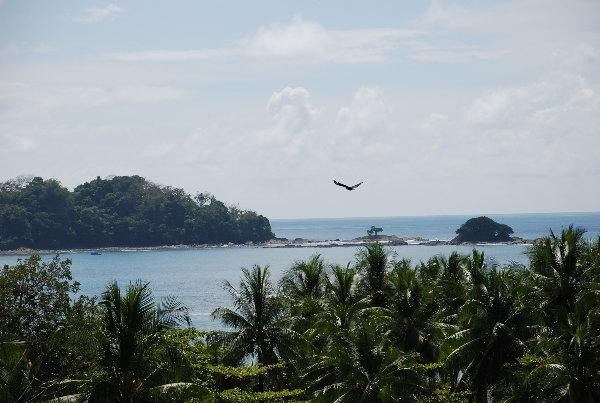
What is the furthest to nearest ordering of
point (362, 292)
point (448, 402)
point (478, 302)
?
point (362, 292)
point (478, 302)
point (448, 402)

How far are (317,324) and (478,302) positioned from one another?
7.74 meters

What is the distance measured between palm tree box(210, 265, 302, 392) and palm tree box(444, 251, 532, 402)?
7895 millimetres

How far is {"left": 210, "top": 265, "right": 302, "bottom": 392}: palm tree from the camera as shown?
4441 cm

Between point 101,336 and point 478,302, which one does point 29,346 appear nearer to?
point 101,336

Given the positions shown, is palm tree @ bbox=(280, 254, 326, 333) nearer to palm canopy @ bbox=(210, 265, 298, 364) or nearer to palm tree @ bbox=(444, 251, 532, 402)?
palm canopy @ bbox=(210, 265, 298, 364)

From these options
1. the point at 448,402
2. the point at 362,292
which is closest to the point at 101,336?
the point at 448,402

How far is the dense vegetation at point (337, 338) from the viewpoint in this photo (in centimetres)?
3152

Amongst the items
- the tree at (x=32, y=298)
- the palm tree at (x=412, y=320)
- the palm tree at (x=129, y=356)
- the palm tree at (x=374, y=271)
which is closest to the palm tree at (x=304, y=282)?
the palm tree at (x=374, y=271)

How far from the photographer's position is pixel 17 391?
3105 centimetres

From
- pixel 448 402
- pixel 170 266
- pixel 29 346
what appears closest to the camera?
pixel 29 346

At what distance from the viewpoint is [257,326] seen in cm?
4481

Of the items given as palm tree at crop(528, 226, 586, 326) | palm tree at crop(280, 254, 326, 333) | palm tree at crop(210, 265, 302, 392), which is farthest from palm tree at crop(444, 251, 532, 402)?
palm tree at crop(280, 254, 326, 333)

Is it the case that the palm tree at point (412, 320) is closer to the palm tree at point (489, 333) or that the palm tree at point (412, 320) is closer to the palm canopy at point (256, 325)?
the palm tree at point (489, 333)

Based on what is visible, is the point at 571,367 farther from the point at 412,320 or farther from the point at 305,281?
the point at 305,281
